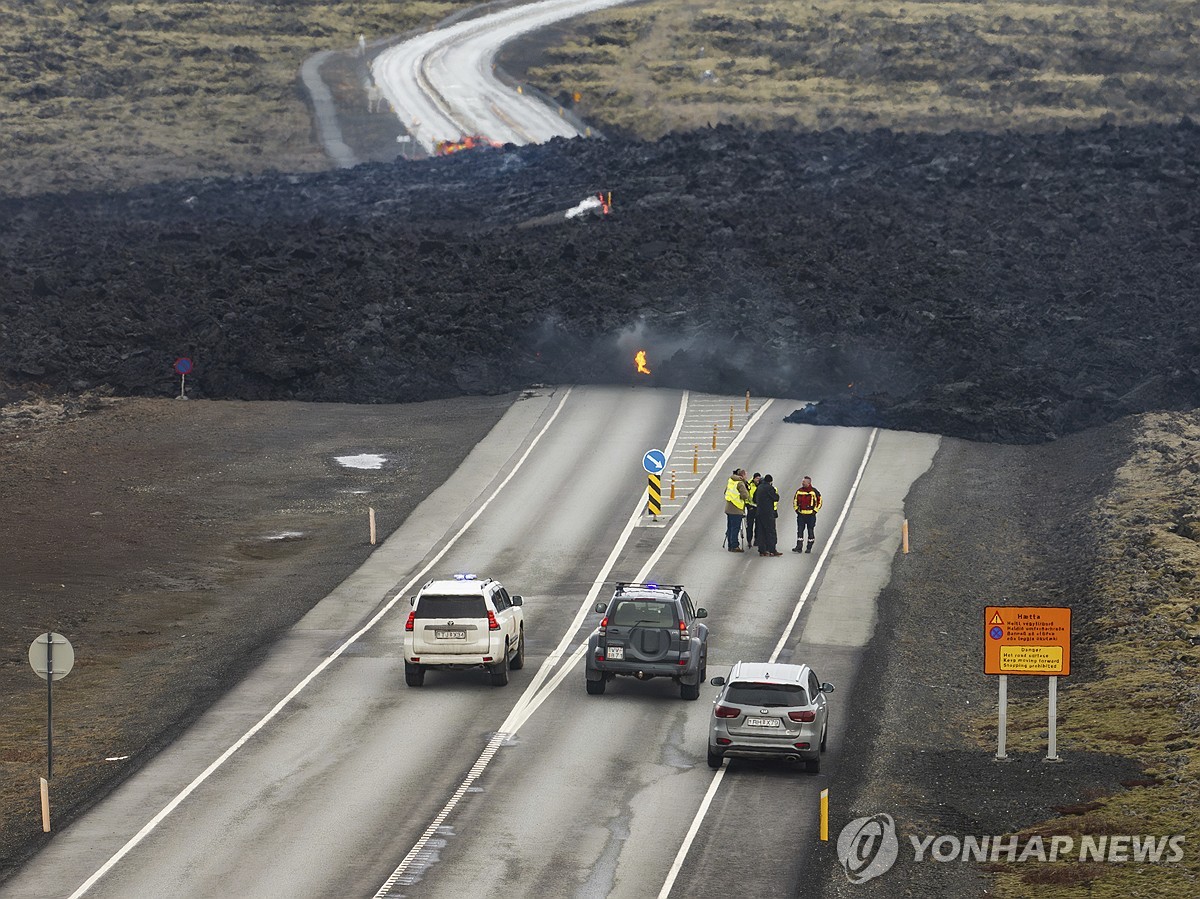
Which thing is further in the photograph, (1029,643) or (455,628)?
(455,628)

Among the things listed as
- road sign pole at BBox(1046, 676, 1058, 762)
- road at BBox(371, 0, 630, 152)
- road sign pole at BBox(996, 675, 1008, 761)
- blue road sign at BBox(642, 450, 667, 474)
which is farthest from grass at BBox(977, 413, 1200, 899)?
road at BBox(371, 0, 630, 152)

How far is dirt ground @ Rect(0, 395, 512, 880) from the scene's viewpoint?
31.5 meters

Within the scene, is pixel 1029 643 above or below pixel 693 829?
above

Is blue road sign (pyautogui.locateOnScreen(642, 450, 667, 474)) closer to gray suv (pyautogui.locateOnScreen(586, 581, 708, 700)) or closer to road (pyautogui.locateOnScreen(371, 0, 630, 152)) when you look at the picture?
gray suv (pyautogui.locateOnScreen(586, 581, 708, 700))

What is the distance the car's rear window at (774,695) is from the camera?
2786 cm

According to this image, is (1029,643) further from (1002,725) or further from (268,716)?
(268,716)

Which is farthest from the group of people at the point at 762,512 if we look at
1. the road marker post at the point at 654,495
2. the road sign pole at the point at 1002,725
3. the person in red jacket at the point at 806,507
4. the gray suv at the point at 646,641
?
the road sign pole at the point at 1002,725

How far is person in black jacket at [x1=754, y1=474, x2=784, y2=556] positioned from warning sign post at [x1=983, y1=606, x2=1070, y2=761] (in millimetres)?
15678

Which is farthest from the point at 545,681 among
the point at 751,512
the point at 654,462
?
the point at 654,462

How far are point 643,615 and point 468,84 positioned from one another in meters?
90.2

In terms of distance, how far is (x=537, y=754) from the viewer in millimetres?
29547

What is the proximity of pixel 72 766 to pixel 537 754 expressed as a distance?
797cm

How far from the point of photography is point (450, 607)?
3247 centimetres

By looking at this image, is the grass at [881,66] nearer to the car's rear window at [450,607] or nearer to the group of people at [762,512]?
the group of people at [762,512]
